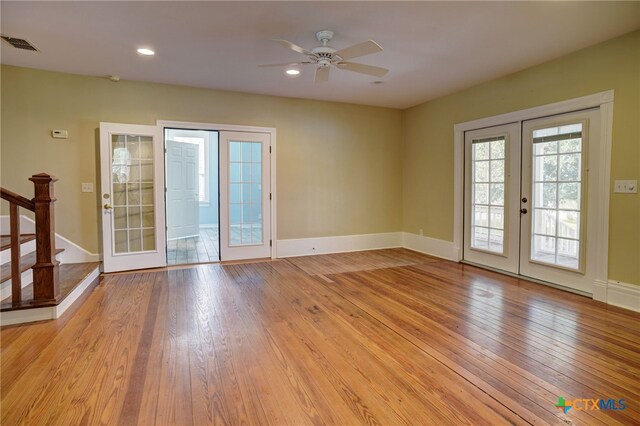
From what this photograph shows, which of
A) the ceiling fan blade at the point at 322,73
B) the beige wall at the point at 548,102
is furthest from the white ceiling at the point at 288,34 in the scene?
the ceiling fan blade at the point at 322,73

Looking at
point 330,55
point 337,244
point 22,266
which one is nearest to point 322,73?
point 330,55

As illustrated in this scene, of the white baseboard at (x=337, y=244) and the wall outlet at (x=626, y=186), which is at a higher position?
the wall outlet at (x=626, y=186)

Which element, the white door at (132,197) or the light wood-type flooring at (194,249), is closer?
the white door at (132,197)

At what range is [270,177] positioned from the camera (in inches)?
226

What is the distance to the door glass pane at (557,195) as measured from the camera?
153 inches

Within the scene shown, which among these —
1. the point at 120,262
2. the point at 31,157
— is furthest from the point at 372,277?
the point at 31,157

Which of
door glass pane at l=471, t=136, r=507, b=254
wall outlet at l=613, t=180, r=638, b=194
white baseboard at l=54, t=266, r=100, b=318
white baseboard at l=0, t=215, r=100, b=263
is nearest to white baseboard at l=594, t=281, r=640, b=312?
wall outlet at l=613, t=180, r=638, b=194

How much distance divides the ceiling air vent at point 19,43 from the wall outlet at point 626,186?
20.6 ft

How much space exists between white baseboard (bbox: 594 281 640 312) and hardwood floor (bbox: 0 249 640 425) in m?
0.16

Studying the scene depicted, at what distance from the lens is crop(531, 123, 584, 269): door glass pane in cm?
389

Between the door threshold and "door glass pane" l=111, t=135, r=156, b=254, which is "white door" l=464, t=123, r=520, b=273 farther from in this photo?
"door glass pane" l=111, t=135, r=156, b=254

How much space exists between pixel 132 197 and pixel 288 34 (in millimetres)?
3232

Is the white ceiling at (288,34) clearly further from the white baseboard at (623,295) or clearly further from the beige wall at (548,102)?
the white baseboard at (623,295)

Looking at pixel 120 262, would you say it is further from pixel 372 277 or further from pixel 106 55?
pixel 372 277
